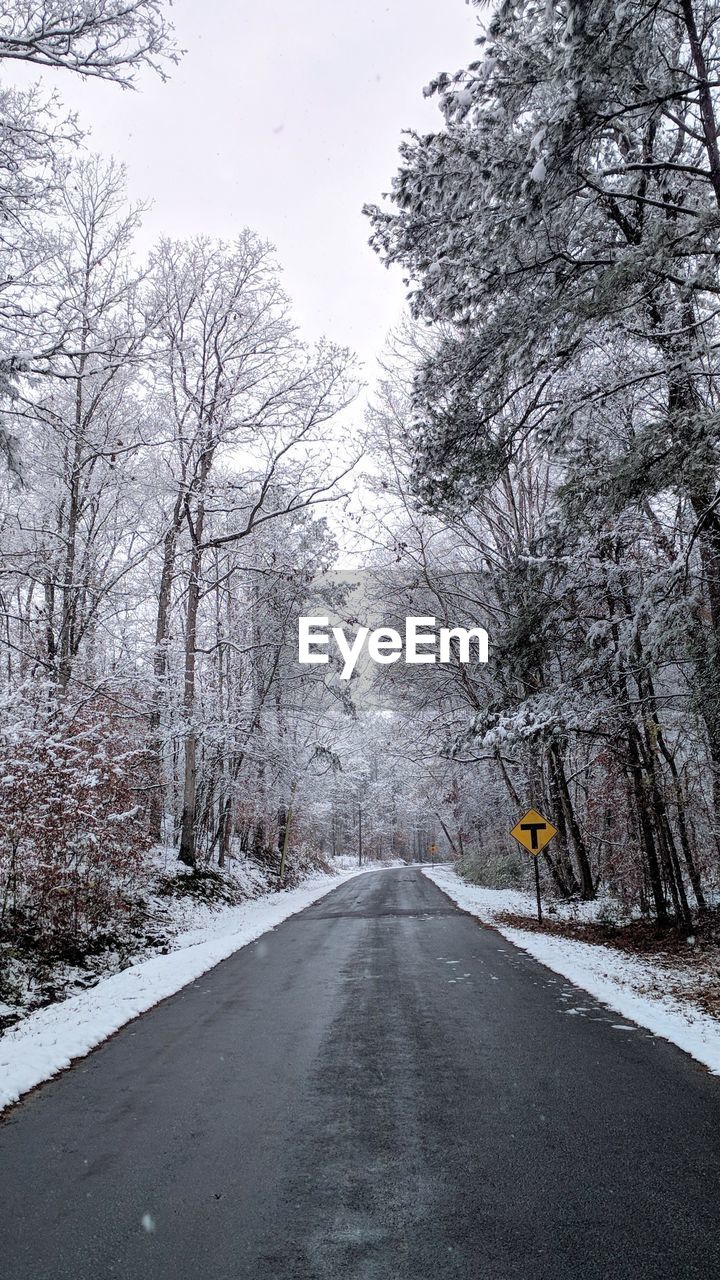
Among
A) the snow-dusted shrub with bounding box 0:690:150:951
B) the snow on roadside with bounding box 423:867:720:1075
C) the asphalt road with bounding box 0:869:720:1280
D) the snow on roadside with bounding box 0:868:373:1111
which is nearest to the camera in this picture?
the asphalt road with bounding box 0:869:720:1280

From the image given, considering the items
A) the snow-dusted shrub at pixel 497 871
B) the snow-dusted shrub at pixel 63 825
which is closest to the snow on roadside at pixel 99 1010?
the snow-dusted shrub at pixel 63 825

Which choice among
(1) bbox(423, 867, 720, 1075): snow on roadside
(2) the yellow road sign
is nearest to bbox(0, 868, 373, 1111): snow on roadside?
(1) bbox(423, 867, 720, 1075): snow on roadside

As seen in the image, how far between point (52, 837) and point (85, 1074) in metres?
4.31

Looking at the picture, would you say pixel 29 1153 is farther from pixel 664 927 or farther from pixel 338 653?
pixel 338 653

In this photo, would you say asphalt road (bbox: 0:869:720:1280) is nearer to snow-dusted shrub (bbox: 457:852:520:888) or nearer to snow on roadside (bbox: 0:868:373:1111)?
snow on roadside (bbox: 0:868:373:1111)

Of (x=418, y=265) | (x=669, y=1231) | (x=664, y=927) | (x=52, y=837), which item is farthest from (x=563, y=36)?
(x=664, y=927)

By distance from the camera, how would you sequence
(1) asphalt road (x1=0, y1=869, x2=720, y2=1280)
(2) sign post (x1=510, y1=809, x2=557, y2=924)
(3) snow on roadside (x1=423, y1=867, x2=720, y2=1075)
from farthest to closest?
(2) sign post (x1=510, y1=809, x2=557, y2=924)
(3) snow on roadside (x1=423, y1=867, x2=720, y2=1075)
(1) asphalt road (x1=0, y1=869, x2=720, y2=1280)

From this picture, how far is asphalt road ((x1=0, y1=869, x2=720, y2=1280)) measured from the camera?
302 centimetres

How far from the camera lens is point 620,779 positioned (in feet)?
47.8

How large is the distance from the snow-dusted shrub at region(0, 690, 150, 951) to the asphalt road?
9.24ft

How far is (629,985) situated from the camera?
8.66 meters

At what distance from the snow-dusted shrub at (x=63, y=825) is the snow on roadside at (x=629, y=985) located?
654cm

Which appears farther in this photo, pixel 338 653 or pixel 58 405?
pixel 338 653

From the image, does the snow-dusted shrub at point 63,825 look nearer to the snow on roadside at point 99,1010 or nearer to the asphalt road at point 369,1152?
the snow on roadside at point 99,1010
